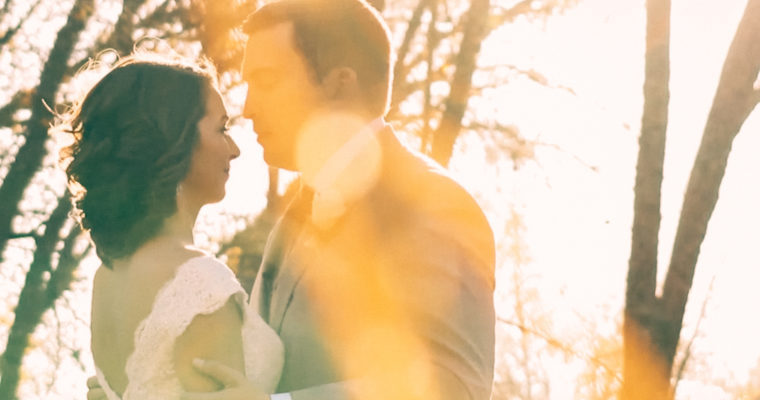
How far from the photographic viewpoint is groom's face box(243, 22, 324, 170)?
155 inches

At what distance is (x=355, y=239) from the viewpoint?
369 cm

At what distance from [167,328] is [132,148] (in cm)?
54

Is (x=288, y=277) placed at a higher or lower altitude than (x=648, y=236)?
higher

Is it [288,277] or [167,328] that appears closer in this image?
[167,328]

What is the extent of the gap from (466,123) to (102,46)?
12.8ft

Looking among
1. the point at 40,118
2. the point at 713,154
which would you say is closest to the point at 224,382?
the point at 713,154

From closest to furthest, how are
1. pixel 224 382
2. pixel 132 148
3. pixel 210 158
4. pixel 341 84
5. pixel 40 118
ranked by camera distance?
pixel 224 382, pixel 132 148, pixel 210 158, pixel 341 84, pixel 40 118

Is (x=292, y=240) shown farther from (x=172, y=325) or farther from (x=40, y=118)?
(x=40, y=118)

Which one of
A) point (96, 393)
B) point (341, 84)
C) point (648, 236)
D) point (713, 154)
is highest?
point (341, 84)

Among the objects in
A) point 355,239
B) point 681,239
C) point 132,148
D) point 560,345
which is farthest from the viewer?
point 560,345

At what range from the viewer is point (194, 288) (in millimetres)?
3146

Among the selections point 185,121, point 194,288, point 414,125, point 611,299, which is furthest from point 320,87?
point 611,299

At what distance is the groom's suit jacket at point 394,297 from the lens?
134 inches

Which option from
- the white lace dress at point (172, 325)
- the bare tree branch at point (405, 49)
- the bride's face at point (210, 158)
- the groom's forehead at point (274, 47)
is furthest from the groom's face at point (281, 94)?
the bare tree branch at point (405, 49)
